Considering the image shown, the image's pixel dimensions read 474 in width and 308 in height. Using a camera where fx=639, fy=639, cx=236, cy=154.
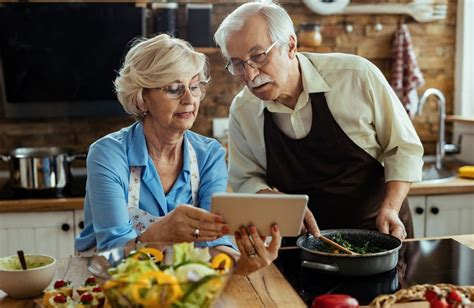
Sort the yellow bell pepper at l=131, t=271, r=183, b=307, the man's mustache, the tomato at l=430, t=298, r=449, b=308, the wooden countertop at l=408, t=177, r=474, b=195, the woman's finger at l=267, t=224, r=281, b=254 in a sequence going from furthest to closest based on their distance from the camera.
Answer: the wooden countertop at l=408, t=177, r=474, b=195 → the man's mustache → the woman's finger at l=267, t=224, r=281, b=254 → the tomato at l=430, t=298, r=449, b=308 → the yellow bell pepper at l=131, t=271, r=183, b=307

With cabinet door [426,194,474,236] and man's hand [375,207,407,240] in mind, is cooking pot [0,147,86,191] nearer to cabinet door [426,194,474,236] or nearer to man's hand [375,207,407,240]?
man's hand [375,207,407,240]

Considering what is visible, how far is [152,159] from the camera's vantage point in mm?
1997

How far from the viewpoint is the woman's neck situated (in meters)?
1.98

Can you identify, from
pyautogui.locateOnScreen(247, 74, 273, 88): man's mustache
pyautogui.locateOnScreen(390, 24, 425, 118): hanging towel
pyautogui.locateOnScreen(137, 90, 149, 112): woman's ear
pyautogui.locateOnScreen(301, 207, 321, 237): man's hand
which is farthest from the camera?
pyautogui.locateOnScreen(390, 24, 425, 118): hanging towel

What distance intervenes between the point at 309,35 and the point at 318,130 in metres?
1.42

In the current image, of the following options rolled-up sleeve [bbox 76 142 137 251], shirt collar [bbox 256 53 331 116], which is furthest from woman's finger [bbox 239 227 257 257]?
shirt collar [bbox 256 53 331 116]

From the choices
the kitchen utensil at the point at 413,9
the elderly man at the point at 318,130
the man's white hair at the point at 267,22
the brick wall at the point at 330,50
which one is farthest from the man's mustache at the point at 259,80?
the kitchen utensil at the point at 413,9

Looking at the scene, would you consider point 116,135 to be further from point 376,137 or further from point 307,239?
point 376,137

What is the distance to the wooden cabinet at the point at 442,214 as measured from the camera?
128 inches

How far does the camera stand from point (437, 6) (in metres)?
3.76

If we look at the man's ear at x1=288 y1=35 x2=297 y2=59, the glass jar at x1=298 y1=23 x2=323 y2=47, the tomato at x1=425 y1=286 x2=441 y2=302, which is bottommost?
the tomato at x1=425 y1=286 x2=441 y2=302

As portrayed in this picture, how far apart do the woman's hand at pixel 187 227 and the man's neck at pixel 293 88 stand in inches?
29.2

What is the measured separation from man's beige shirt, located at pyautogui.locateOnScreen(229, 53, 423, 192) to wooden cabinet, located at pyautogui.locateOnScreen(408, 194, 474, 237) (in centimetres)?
107

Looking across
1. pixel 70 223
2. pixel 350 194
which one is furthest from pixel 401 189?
pixel 70 223
